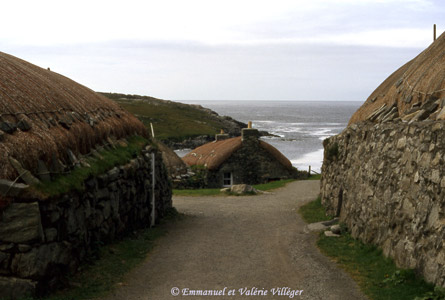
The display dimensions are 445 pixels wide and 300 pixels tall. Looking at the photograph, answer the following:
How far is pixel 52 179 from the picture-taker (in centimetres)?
883

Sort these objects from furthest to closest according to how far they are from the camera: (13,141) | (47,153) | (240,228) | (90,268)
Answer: (240,228) < (90,268) < (47,153) < (13,141)

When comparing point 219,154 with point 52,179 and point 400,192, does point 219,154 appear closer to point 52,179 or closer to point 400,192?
point 400,192

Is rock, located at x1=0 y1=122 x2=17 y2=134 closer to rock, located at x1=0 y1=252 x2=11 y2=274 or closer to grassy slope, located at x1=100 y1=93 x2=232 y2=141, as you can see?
rock, located at x1=0 y1=252 x2=11 y2=274

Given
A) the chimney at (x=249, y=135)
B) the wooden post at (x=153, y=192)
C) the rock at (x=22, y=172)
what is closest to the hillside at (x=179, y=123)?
the chimney at (x=249, y=135)

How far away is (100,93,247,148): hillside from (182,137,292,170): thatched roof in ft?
139

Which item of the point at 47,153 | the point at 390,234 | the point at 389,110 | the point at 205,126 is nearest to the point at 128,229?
the point at 47,153

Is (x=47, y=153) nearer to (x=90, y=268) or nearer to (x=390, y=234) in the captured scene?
(x=90, y=268)

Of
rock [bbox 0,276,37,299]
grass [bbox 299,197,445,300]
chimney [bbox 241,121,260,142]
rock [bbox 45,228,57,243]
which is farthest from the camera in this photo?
chimney [bbox 241,121,260,142]

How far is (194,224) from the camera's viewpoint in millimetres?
16078

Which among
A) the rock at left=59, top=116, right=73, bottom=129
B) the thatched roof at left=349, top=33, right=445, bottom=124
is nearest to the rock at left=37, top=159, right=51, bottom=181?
the rock at left=59, top=116, right=73, bottom=129

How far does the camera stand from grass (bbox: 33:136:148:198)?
332 inches

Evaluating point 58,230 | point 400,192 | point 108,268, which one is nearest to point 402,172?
point 400,192

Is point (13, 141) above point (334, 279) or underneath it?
above

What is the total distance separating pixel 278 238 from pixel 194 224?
351cm
